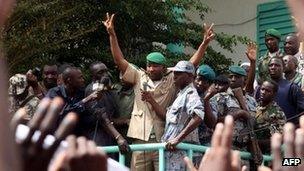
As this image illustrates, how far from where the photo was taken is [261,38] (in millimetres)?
11062

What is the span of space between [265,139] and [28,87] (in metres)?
2.43

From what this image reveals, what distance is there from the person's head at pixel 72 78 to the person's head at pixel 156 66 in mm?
662

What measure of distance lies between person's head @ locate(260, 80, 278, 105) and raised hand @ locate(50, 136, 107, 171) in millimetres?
5699

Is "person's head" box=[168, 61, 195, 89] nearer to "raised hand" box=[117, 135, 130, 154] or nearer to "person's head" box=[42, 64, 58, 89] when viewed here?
"raised hand" box=[117, 135, 130, 154]

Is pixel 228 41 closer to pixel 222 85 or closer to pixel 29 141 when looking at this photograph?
pixel 222 85

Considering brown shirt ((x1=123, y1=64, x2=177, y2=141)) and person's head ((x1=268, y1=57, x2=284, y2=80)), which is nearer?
brown shirt ((x1=123, y1=64, x2=177, y2=141))

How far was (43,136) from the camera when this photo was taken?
1445 mm

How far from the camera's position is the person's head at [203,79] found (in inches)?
274

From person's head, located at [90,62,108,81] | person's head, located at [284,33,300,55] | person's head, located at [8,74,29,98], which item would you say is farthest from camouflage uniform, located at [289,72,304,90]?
person's head, located at [8,74,29,98]

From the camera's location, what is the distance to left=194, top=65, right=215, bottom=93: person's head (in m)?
6.96

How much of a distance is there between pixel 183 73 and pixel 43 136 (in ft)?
17.2

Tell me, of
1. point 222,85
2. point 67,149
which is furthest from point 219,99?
point 67,149

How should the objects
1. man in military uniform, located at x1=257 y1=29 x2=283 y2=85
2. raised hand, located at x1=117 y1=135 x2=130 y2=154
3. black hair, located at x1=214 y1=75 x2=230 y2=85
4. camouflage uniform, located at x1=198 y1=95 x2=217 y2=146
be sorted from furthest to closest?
man in military uniform, located at x1=257 y1=29 x2=283 y2=85
black hair, located at x1=214 y1=75 x2=230 y2=85
camouflage uniform, located at x1=198 y1=95 x2=217 y2=146
raised hand, located at x1=117 y1=135 x2=130 y2=154

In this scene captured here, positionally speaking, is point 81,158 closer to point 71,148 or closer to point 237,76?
point 71,148
